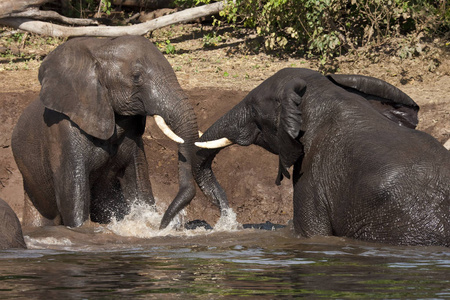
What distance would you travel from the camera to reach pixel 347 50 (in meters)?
15.4

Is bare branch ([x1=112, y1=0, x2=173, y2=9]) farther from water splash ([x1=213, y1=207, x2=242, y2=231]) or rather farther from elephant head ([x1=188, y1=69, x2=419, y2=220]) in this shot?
elephant head ([x1=188, y1=69, x2=419, y2=220])

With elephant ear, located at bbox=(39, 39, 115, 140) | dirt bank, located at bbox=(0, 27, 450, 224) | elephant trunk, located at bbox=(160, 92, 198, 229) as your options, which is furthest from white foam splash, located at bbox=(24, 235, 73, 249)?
dirt bank, located at bbox=(0, 27, 450, 224)

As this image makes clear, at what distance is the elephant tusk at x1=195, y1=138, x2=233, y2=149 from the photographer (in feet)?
28.2

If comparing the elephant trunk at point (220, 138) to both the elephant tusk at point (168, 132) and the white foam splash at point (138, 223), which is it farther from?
the white foam splash at point (138, 223)

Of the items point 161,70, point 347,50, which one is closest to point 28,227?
point 161,70

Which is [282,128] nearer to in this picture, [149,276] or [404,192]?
[404,192]

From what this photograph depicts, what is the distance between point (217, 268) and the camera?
624 cm

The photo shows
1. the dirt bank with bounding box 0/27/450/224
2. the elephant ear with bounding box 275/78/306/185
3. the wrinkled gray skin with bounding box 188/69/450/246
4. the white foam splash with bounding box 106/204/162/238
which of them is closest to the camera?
the wrinkled gray skin with bounding box 188/69/450/246

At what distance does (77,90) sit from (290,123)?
2814 mm

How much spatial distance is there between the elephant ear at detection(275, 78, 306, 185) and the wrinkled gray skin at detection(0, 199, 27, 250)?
2.31 metres

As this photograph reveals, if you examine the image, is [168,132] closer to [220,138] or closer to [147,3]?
[220,138]

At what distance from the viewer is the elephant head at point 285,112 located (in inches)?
301

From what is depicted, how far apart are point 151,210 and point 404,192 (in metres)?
3.61

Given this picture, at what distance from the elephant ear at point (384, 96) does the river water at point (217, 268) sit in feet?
4.59
